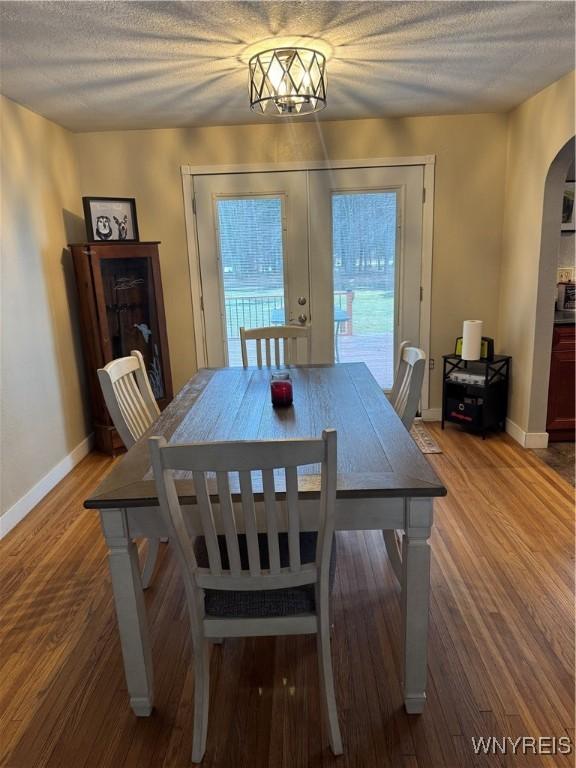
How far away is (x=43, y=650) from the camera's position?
5.85ft

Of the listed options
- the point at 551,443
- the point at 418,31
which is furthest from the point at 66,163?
the point at 551,443

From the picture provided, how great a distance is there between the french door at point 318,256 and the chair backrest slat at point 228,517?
274 centimetres

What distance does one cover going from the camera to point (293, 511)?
3.90 ft

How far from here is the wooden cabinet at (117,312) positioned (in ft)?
10.9

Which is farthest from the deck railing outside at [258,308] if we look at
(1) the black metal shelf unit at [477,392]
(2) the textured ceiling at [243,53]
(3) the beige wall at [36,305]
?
(2) the textured ceiling at [243,53]

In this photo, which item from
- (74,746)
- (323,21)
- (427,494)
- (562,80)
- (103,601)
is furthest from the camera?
(562,80)

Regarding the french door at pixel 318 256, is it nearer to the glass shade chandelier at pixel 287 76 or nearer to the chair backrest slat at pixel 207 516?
the glass shade chandelier at pixel 287 76

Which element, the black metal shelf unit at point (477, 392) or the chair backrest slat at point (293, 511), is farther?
the black metal shelf unit at point (477, 392)

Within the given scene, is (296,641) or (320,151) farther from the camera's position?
(320,151)

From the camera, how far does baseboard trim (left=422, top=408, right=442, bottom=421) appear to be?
3986 millimetres

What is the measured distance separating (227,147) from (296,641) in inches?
126

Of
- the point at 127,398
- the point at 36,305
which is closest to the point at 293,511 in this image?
the point at 127,398

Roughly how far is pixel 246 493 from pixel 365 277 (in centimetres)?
288

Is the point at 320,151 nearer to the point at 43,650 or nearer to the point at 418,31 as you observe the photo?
the point at 418,31
